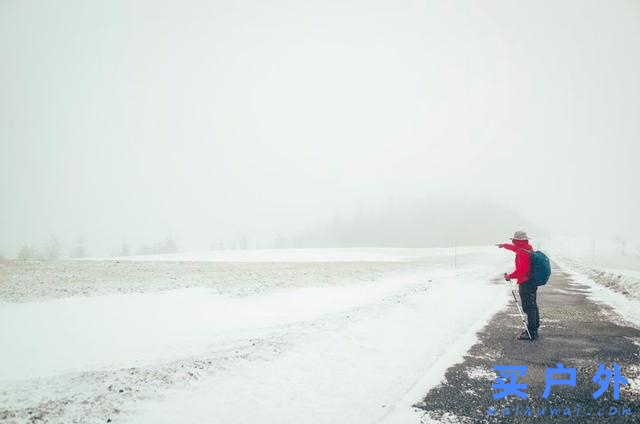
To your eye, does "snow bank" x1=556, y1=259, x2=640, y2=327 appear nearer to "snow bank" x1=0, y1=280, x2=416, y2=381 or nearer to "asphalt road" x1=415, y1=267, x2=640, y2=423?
"asphalt road" x1=415, y1=267, x2=640, y2=423

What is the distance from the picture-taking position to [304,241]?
169 m

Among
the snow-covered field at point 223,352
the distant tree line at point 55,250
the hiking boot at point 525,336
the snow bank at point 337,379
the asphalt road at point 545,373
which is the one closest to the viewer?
the asphalt road at point 545,373

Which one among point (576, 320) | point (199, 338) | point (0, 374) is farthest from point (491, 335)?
point (0, 374)

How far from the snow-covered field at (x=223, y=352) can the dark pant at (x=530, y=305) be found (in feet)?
5.43

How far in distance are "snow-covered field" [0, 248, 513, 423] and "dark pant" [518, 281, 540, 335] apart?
1.65 m

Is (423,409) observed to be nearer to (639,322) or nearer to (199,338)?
(199,338)

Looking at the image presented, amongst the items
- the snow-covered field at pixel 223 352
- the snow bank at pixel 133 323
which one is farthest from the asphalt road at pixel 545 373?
the snow bank at pixel 133 323

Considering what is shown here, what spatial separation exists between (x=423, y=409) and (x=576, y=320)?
9119 millimetres

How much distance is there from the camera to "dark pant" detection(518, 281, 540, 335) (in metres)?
9.15

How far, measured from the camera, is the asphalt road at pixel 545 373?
4.98m

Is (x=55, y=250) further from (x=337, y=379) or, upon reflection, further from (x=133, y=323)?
(x=337, y=379)

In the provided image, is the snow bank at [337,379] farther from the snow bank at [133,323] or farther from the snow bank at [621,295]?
the snow bank at [621,295]

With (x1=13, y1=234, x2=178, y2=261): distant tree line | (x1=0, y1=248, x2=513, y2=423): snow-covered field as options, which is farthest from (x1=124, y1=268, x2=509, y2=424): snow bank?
(x1=13, y1=234, x2=178, y2=261): distant tree line

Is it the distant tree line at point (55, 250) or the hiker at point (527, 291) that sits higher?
the hiker at point (527, 291)
